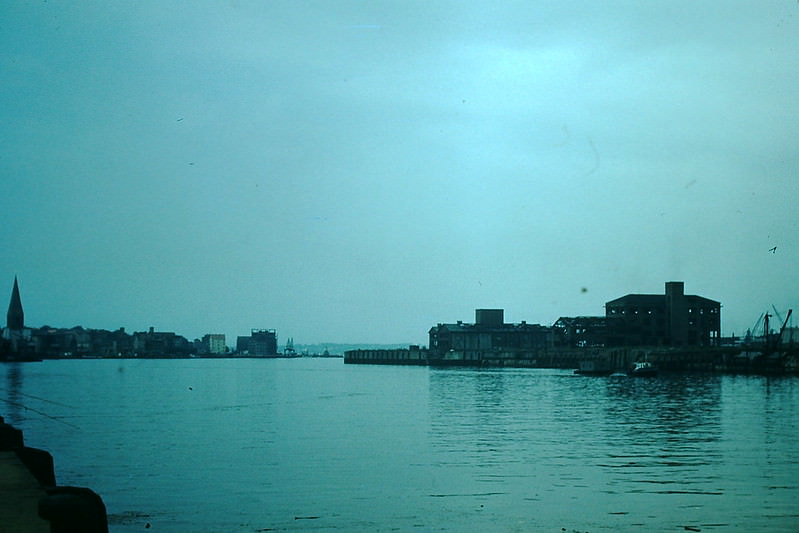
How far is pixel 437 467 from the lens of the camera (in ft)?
118

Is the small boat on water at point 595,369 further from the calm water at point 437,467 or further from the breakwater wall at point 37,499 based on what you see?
the breakwater wall at point 37,499

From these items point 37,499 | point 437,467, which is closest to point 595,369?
point 437,467

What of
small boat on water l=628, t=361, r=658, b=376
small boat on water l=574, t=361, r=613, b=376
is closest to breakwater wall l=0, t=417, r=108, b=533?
small boat on water l=628, t=361, r=658, b=376

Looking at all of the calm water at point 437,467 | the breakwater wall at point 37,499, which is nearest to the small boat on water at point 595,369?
the calm water at point 437,467

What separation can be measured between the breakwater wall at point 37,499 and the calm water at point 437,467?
3.76m

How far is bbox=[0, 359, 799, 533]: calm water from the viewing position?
1016 inches

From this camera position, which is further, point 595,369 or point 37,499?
point 595,369

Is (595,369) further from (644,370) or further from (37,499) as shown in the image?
(37,499)

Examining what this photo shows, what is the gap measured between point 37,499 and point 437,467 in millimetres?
20879

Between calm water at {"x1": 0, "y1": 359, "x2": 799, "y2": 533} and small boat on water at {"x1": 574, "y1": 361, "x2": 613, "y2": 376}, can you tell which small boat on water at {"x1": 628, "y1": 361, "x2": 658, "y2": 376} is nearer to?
small boat on water at {"x1": 574, "y1": 361, "x2": 613, "y2": 376}

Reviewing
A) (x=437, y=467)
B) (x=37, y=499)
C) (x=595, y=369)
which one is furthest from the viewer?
(x=595, y=369)

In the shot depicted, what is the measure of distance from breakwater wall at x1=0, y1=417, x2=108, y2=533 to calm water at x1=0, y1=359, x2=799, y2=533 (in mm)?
3759

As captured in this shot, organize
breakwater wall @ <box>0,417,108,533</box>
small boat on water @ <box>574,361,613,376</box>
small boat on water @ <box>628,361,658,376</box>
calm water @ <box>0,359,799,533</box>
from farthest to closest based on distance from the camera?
small boat on water @ <box>574,361,613,376</box>, small boat on water @ <box>628,361,658,376</box>, calm water @ <box>0,359,799,533</box>, breakwater wall @ <box>0,417,108,533</box>

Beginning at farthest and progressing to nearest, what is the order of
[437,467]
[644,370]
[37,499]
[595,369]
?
[595,369]
[644,370]
[437,467]
[37,499]
